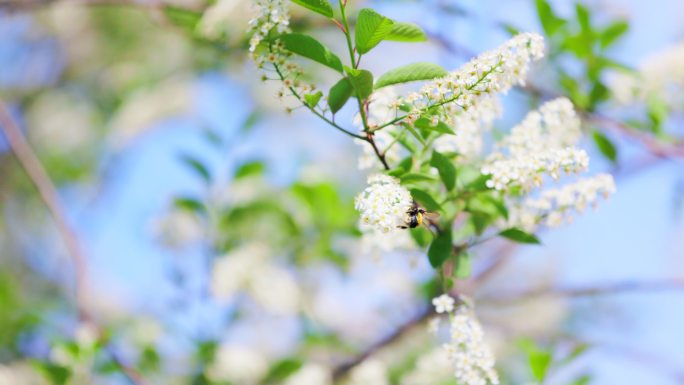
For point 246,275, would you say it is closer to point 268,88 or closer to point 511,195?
point 511,195

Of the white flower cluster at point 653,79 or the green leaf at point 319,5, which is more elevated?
the white flower cluster at point 653,79

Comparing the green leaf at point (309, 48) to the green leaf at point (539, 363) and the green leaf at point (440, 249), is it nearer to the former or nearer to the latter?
the green leaf at point (440, 249)

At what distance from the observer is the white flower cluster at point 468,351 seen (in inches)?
51.2

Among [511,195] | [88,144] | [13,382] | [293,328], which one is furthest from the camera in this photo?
[88,144]

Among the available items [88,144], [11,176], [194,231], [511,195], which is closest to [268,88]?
[88,144]

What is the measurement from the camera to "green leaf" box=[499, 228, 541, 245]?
54.9 inches

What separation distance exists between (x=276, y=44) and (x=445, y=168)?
1.19 feet

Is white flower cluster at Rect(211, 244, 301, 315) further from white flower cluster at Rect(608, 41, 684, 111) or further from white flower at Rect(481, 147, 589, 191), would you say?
white flower at Rect(481, 147, 589, 191)

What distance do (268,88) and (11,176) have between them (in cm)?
184

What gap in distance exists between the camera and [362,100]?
121 cm

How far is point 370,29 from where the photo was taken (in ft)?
3.85

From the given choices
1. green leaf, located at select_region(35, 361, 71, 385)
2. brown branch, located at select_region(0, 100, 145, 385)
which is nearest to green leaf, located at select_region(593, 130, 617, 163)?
brown branch, located at select_region(0, 100, 145, 385)

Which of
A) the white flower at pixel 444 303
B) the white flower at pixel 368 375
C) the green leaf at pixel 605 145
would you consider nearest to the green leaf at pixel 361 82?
the white flower at pixel 444 303

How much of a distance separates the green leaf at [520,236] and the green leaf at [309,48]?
460 millimetres
